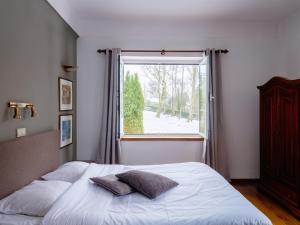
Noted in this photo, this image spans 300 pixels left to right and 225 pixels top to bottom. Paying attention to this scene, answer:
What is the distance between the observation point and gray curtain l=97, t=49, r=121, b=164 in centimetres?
401

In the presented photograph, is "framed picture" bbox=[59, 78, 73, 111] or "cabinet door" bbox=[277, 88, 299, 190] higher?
"framed picture" bbox=[59, 78, 73, 111]

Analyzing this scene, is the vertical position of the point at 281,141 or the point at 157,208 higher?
the point at 281,141

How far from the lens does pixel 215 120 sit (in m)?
4.05

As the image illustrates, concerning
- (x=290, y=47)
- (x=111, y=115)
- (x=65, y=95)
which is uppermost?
(x=290, y=47)

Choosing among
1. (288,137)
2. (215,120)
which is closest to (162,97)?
(215,120)

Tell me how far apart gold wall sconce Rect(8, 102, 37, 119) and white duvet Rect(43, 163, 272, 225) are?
2.51 feet

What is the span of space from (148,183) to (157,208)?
302 mm

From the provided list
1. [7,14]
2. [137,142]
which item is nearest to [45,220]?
[7,14]

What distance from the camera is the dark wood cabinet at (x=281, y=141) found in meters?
3.08

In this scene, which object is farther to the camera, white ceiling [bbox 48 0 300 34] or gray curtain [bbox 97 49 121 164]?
gray curtain [bbox 97 49 121 164]

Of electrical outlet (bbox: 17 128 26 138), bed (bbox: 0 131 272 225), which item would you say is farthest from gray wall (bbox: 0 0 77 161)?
bed (bbox: 0 131 272 225)

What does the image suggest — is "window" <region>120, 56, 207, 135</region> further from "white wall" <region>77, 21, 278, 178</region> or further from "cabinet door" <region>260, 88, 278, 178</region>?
"cabinet door" <region>260, 88, 278, 178</region>

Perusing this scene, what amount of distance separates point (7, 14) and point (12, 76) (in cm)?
49

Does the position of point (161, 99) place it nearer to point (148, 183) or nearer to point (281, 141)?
point (281, 141)
